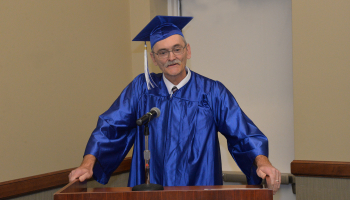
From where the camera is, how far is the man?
2.12 m

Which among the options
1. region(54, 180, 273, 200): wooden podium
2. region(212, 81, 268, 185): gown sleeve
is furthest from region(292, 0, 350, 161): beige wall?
region(54, 180, 273, 200): wooden podium

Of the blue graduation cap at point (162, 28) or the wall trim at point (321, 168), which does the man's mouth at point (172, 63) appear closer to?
the blue graduation cap at point (162, 28)

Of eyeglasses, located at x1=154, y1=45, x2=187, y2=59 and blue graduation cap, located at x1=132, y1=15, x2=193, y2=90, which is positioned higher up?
blue graduation cap, located at x1=132, y1=15, x2=193, y2=90

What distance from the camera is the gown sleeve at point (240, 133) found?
6.49ft

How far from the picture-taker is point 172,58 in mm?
2232

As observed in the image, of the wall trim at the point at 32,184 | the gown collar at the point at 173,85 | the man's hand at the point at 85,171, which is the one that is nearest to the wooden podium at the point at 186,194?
the man's hand at the point at 85,171

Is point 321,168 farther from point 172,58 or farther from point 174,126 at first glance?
point 172,58

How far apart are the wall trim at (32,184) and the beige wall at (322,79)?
1.98 meters

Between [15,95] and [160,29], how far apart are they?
1.21m

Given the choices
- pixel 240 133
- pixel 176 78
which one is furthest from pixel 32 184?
pixel 240 133

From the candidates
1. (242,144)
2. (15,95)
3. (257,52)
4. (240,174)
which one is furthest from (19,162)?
(257,52)

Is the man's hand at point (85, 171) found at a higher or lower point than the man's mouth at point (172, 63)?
lower

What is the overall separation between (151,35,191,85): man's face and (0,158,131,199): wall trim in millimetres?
1316

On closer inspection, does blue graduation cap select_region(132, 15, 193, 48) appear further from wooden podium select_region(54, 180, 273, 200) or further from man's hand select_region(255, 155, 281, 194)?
wooden podium select_region(54, 180, 273, 200)
